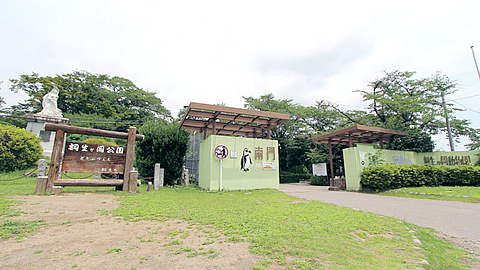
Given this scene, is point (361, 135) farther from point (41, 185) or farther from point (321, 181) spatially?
point (41, 185)

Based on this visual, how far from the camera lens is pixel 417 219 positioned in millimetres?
5785

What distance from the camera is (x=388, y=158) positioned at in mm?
14188

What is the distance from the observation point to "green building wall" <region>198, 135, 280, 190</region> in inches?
419

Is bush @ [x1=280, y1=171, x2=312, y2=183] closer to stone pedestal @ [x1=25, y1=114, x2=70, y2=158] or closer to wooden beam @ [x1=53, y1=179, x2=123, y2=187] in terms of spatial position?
wooden beam @ [x1=53, y1=179, x2=123, y2=187]

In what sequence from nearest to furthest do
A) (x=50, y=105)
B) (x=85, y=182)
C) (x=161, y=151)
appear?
1. (x=85, y=182)
2. (x=161, y=151)
3. (x=50, y=105)

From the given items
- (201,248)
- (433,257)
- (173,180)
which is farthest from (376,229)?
(173,180)

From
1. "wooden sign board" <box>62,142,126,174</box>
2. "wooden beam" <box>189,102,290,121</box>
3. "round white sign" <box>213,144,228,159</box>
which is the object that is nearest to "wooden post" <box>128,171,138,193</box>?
"wooden sign board" <box>62,142,126,174</box>

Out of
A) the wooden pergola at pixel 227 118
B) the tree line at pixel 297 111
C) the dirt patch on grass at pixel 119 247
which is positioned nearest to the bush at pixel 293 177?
the tree line at pixel 297 111

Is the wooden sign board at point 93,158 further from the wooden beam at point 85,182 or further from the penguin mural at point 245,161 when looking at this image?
the penguin mural at point 245,161

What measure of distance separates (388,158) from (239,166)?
9921mm

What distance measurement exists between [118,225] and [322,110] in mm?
24003

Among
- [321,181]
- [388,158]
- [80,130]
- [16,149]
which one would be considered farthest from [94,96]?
[388,158]

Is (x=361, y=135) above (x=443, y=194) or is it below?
above

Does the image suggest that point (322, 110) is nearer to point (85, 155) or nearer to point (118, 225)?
point (85, 155)
